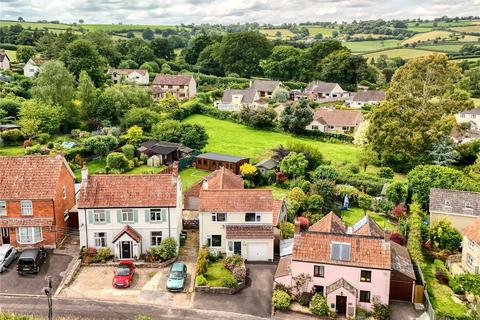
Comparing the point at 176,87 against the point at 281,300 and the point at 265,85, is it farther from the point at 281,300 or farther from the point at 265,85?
the point at 281,300

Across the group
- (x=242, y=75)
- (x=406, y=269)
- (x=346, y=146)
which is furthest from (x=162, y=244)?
(x=242, y=75)

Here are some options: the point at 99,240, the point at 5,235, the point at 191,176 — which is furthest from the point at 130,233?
the point at 191,176

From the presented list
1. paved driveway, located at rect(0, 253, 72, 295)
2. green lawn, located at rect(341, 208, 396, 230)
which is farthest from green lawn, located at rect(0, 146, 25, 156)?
green lawn, located at rect(341, 208, 396, 230)

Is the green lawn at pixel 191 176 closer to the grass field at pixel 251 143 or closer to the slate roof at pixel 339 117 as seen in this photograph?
the grass field at pixel 251 143

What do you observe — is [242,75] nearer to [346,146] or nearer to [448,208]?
[346,146]

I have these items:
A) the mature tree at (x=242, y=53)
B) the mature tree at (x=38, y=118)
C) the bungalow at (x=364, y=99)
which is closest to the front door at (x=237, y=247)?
the mature tree at (x=38, y=118)

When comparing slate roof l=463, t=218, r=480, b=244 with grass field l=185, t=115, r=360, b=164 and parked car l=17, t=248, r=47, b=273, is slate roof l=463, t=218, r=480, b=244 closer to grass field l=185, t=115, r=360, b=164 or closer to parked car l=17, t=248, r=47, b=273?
grass field l=185, t=115, r=360, b=164
